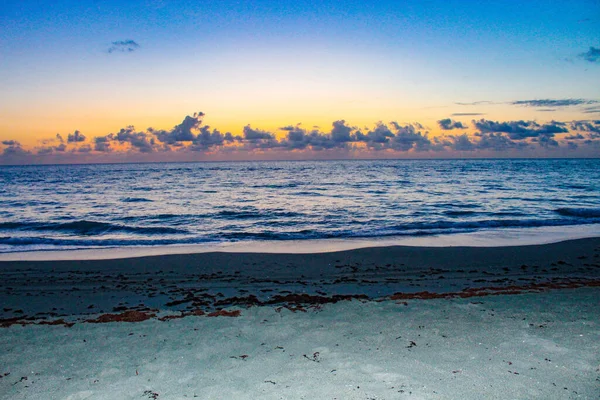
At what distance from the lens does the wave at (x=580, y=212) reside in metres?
28.7

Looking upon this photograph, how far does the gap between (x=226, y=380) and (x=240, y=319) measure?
7.81 feet

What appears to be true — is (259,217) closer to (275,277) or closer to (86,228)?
(86,228)

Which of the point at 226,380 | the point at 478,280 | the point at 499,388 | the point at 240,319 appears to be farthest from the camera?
the point at 478,280

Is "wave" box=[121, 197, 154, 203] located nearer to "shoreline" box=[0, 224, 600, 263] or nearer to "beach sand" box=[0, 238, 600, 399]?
"shoreline" box=[0, 224, 600, 263]

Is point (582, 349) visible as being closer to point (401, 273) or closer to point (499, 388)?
point (499, 388)

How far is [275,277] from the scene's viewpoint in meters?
12.7

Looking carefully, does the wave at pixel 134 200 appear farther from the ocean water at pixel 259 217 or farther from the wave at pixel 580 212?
the wave at pixel 580 212

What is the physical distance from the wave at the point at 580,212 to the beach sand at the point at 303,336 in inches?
753

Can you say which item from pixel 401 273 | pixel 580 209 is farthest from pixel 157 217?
pixel 580 209

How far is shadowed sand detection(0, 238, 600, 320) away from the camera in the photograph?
33.8 ft

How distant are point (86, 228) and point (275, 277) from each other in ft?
56.1

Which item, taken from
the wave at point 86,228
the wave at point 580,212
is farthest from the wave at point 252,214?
the wave at point 580,212

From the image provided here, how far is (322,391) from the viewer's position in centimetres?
527

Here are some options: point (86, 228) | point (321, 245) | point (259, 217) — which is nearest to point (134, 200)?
point (86, 228)
